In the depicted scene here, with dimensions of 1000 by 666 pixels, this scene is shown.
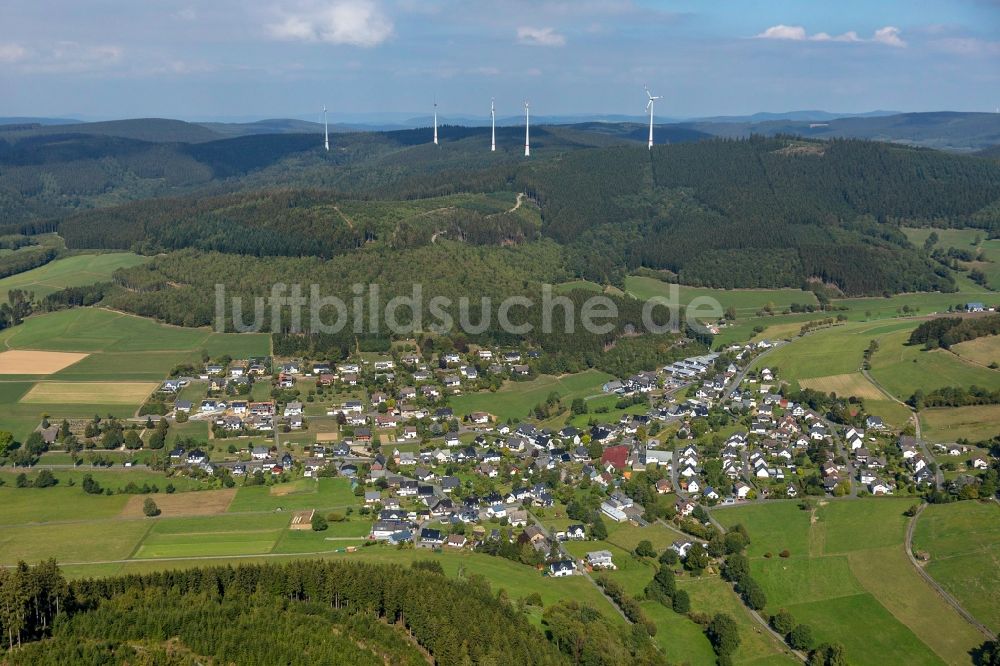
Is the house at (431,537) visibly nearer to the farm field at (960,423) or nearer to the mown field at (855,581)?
the mown field at (855,581)

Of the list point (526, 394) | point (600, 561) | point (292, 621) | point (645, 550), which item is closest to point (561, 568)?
point (600, 561)

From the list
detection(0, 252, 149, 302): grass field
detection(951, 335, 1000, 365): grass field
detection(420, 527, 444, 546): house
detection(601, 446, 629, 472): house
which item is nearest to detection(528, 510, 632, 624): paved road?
detection(420, 527, 444, 546): house

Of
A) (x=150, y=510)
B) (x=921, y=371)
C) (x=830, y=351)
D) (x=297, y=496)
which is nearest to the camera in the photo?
(x=150, y=510)

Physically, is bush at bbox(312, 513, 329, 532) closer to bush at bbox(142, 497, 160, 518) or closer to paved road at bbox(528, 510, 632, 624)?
bush at bbox(142, 497, 160, 518)

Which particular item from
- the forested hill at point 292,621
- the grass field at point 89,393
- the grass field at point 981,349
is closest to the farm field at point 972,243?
the grass field at point 981,349

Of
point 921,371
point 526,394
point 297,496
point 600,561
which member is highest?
point 921,371

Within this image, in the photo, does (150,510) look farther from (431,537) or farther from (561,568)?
(561,568)
